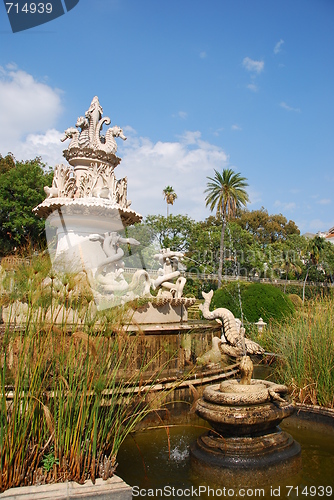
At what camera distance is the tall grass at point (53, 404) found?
3.80 meters

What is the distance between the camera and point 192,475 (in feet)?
16.2

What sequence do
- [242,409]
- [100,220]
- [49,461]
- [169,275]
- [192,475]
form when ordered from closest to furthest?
[49,461] → [192,475] → [242,409] → [169,275] → [100,220]

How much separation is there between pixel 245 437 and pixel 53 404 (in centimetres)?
247

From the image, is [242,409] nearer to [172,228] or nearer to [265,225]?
[172,228]

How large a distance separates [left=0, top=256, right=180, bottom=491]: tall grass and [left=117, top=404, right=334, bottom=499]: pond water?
60 centimetres

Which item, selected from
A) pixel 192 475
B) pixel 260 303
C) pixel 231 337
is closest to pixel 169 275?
pixel 231 337

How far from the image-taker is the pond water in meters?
4.57

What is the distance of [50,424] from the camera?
12.7 feet

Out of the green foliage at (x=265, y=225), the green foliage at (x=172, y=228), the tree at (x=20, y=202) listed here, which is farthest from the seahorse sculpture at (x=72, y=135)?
the green foliage at (x=265, y=225)

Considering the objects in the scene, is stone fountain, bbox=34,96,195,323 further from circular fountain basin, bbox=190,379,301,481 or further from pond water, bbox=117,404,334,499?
circular fountain basin, bbox=190,379,301,481

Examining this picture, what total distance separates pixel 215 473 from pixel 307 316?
4.68 m

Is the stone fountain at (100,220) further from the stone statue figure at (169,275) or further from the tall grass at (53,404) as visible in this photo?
the tall grass at (53,404)

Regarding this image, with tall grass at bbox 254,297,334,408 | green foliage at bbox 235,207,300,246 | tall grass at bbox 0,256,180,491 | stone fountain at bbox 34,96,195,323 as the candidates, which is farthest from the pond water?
green foliage at bbox 235,207,300,246

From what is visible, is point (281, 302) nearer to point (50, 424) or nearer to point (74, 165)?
point (74, 165)
